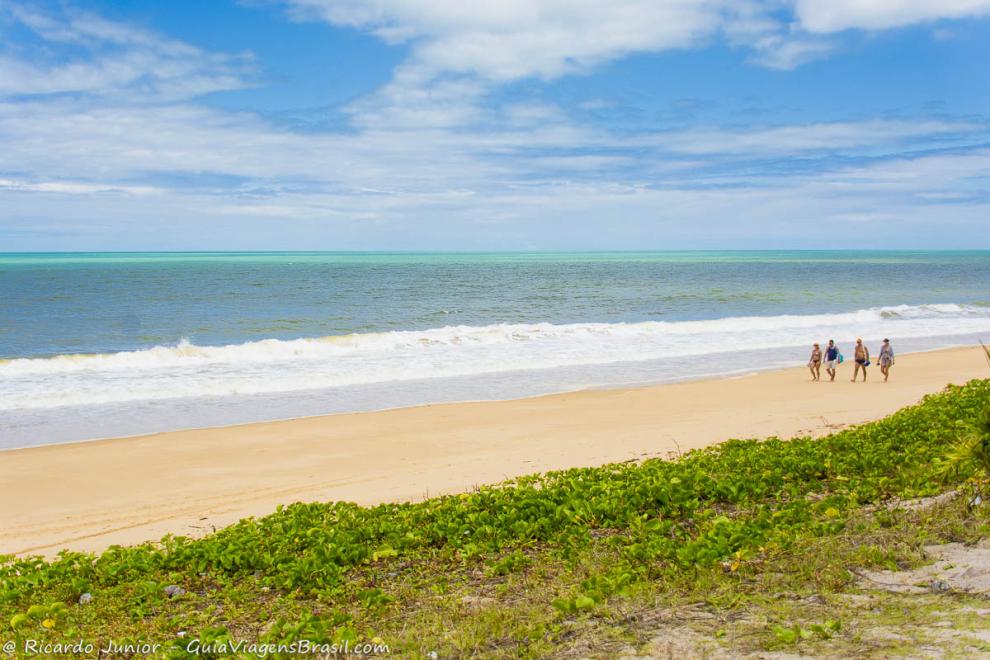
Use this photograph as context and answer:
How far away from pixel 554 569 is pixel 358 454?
8.21m

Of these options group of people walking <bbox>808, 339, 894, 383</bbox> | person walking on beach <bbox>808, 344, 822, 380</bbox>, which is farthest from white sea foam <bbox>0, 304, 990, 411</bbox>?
→ group of people walking <bbox>808, 339, 894, 383</bbox>

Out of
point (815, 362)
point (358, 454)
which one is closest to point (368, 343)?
point (815, 362)

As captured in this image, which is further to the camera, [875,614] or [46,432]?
[46,432]

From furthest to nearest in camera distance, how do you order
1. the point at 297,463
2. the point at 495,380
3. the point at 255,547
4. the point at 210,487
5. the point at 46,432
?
the point at 495,380, the point at 46,432, the point at 297,463, the point at 210,487, the point at 255,547

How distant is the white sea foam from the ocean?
10cm

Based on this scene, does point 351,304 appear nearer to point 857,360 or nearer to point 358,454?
point 857,360

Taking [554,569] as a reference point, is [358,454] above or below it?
below

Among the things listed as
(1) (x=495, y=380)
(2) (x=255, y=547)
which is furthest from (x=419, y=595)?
(1) (x=495, y=380)

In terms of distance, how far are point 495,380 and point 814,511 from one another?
54.4 ft

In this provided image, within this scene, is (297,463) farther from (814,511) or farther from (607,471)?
(814,511)

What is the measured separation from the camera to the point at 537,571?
6.49 metres

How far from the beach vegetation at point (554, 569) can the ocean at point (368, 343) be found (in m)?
10.8

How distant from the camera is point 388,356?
29312 mm

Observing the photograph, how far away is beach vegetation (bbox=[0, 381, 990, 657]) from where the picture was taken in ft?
17.0
